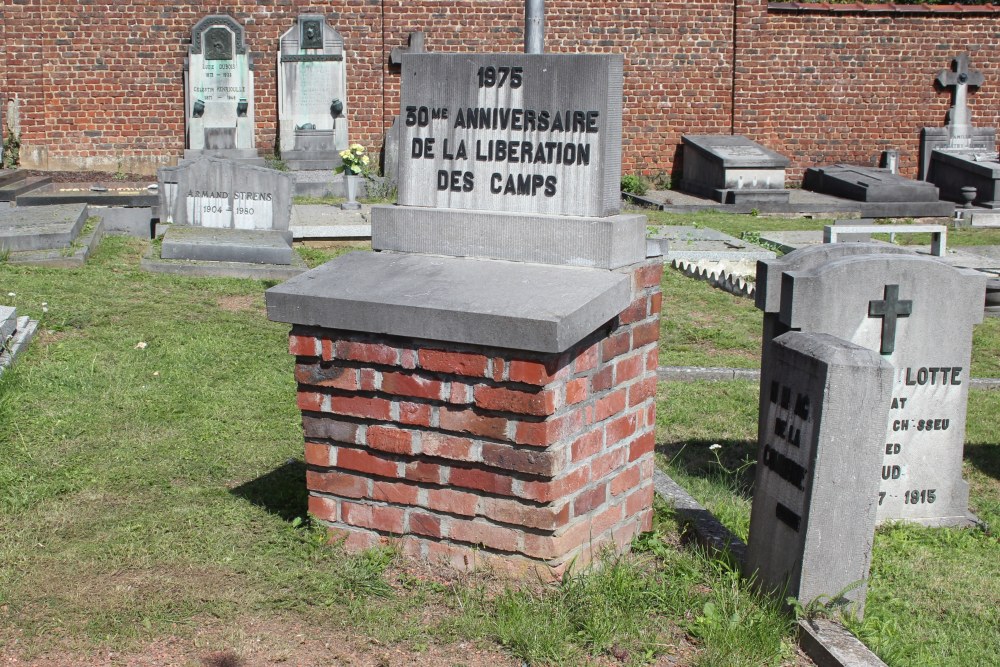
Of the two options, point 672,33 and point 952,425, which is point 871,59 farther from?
point 952,425

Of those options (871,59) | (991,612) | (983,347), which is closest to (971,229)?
(871,59)

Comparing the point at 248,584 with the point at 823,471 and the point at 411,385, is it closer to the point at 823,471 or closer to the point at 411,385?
the point at 411,385

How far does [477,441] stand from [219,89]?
17.4 m

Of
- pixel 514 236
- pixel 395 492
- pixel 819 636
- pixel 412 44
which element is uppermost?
pixel 412 44

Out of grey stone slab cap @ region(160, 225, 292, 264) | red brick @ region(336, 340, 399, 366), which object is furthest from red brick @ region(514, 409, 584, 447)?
grey stone slab cap @ region(160, 225, 292, 264)

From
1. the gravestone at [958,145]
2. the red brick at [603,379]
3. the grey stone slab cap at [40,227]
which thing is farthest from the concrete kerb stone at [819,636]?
the gravestone at [958,145]

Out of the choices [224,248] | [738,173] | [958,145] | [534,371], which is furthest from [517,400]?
[958,145]

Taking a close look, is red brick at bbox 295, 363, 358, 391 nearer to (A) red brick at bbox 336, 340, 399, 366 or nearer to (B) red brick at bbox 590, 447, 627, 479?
(A) red brick at bbox 336, 340, 399, 366

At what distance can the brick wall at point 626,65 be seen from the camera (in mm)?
19578

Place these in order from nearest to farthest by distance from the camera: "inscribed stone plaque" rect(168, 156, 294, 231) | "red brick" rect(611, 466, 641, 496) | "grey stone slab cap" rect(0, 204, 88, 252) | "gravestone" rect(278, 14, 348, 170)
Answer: "red brick" rect(611, 466, 641, 496) → "grey stone slab cap" rect(0, 204, 88, 252) → "inscribed stone plaque" rect(168, 156, 294, 231) → "gravestone" rect(278, 14, 348, 170)

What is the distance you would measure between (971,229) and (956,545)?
501 inches

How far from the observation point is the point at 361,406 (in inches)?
146

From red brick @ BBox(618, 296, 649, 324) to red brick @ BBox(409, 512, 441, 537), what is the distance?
906 millimetres

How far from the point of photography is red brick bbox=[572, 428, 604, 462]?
11.7 feet
